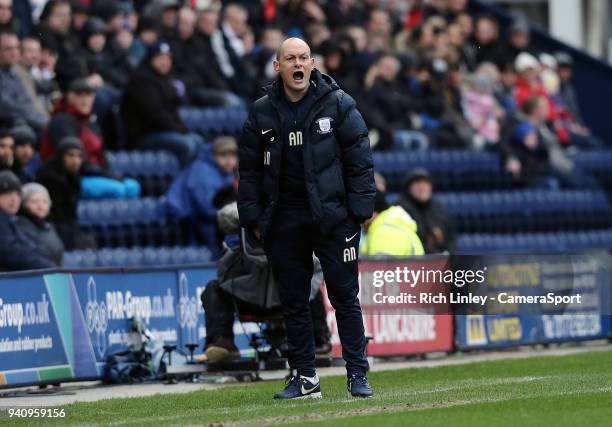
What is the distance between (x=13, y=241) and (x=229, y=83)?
26.0ft

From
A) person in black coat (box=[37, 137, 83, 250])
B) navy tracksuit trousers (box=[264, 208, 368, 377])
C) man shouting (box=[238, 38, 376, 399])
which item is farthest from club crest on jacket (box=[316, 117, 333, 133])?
person in black coat (box=[37, 137, 83, 250])

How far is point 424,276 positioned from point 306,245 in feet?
14.5

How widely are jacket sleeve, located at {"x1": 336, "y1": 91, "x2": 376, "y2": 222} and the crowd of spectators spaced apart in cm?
513

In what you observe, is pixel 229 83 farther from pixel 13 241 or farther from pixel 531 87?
pixel 13 241

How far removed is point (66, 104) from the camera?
17.4 metres

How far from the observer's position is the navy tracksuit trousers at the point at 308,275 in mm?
10211

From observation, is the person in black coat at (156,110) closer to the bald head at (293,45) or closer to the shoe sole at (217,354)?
the shoe sole at (217,354)

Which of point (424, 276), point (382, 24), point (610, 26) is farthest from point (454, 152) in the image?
point (610, 26)

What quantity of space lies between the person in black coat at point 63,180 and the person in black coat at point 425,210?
361 centimetres

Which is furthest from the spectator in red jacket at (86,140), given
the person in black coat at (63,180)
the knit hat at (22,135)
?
the knit hat at (22,135)

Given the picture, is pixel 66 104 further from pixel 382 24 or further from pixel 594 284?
pixel 382 24

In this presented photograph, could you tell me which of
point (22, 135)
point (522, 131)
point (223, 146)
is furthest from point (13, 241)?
point (522, 131)

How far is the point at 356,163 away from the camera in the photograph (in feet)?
33.1

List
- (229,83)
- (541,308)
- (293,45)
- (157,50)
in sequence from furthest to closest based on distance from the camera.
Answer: (229,83), (157,50), (541,308), (293,45)
